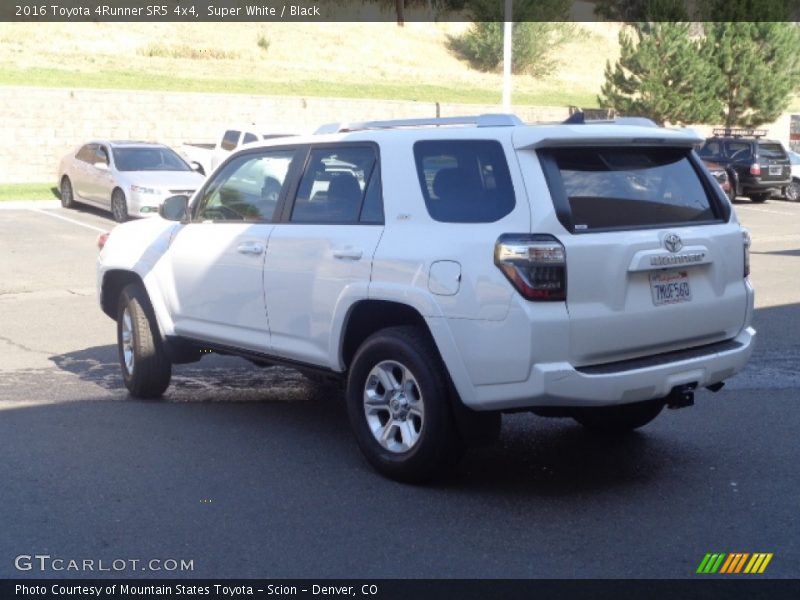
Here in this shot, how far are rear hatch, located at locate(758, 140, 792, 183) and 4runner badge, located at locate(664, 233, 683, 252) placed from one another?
26381 mm

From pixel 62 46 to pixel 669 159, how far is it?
51863 mm

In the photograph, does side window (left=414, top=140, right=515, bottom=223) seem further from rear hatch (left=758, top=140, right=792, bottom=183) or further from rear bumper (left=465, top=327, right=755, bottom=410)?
rear hatch (left=758, top=140, right=792, bottom=183)

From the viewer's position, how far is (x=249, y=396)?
838cm

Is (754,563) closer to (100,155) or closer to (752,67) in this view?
(100,155)

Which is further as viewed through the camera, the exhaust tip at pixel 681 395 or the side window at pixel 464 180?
the exhaust tip at pixel 681 395

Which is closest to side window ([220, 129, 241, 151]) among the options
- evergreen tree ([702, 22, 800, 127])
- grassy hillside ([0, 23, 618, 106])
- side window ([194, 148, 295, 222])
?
grassy hillside ([0, 23, 618, 106])

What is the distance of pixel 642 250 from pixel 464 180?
3.28 ft

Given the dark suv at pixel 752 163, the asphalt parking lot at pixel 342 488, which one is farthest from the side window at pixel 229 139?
the asphalt parking lot at pixel 342 488

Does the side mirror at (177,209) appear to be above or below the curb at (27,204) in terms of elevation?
above

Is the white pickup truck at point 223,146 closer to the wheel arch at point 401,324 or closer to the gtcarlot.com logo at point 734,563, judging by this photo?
the wheel arch at point 401,324

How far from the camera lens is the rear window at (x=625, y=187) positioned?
570 cm

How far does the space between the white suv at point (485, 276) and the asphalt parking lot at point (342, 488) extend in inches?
15.6

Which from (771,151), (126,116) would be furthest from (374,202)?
(126,116)
